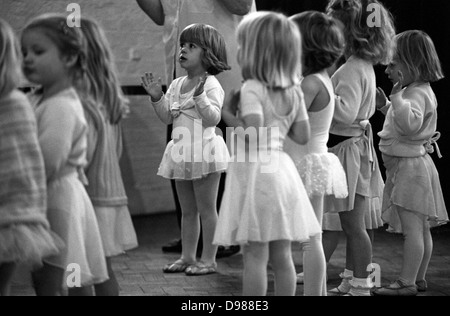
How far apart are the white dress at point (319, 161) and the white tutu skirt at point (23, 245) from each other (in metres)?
1.20

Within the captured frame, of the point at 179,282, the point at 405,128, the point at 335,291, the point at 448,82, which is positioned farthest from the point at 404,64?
the point at 448,82

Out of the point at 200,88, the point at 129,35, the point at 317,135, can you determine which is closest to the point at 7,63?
the point at 317,135

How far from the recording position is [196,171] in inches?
180

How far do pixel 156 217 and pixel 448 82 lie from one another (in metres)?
2.42

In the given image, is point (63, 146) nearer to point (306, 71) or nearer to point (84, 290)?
point (84, 290)

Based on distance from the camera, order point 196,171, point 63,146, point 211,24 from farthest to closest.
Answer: point 211,24
point 196,171
point 63,146

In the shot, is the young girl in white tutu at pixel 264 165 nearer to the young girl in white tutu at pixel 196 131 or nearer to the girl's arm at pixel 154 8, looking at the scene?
the young girl in white tutu at pixel 196 131

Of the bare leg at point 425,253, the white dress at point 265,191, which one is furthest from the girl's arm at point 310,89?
the bare leg at point 425,253

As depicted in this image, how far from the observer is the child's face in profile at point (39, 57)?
119 inches

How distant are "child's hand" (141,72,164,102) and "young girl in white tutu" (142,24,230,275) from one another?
15 mm

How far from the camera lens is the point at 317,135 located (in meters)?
3.69

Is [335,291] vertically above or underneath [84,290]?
underneath

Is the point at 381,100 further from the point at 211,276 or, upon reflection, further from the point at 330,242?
the point at 211,276

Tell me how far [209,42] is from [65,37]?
1.55m
